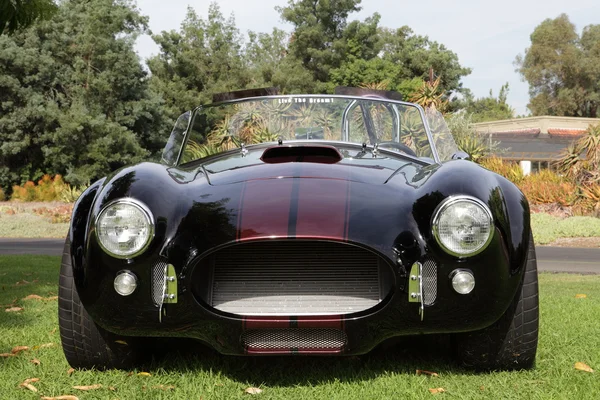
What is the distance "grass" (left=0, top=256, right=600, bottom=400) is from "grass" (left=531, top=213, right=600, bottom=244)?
379 inches

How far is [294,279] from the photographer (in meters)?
2.71

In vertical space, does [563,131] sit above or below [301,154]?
above

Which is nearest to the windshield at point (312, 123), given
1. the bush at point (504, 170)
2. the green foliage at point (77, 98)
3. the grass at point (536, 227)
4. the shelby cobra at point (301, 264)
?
the shelby cobra at point (301, 264)

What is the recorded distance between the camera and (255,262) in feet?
9.08

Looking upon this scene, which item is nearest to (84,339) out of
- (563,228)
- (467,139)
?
(563,228)

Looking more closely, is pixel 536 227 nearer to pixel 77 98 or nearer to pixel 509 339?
pixel 509 339

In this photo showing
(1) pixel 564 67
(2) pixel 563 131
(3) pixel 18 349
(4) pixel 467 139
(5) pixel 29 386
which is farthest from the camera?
(1) pixel 564 67

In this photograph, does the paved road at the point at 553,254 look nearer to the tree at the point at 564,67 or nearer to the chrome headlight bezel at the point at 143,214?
the chrome headlight bezel at the point at 143,214

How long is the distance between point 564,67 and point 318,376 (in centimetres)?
5585

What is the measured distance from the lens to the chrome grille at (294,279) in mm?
2611

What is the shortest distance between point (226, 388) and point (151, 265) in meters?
0.58

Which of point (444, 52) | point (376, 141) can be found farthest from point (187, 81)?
point (376, 141)

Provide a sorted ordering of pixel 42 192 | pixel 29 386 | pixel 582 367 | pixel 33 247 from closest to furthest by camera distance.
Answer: pixel 29 386 → pixel 582 367 → pixel 33 247 → pixel 42 192

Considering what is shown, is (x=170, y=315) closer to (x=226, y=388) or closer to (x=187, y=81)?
(x=226, y=388)
